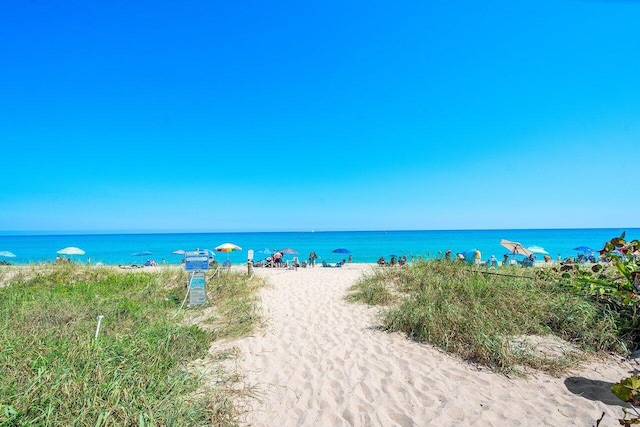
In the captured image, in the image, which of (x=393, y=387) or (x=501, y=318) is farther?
(x=501, y=318)

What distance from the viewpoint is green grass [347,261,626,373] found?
477 centimetres

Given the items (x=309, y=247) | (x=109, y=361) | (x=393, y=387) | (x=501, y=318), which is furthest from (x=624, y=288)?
(x=309, y=247)

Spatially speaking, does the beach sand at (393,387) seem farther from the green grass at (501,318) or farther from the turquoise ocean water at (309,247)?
the turquoise ocean water at (309,247)

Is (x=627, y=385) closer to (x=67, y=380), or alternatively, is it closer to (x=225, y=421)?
(x=225, y=421)

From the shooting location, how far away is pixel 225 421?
3.29 m

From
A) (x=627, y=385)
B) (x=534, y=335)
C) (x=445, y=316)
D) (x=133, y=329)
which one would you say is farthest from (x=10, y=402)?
(x=534, y=335)

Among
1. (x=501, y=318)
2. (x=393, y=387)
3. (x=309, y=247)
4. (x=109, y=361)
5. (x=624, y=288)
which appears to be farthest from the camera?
(x=309, y=247)

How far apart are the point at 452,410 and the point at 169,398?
3.37 metres

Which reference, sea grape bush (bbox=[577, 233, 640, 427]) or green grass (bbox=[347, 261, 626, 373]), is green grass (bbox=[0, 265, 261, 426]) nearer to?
green grass (bbox=[347, 261, 626, 373])

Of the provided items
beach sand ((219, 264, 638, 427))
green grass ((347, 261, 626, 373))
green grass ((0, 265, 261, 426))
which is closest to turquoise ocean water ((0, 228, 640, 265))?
green grass ((347, 261, 626, 373))

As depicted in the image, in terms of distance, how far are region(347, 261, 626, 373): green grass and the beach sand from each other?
10.9 inches

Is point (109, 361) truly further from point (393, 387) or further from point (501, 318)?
point (501, 318)

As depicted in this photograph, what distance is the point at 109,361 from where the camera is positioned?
12.7ft

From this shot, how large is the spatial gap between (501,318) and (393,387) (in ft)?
10.0
